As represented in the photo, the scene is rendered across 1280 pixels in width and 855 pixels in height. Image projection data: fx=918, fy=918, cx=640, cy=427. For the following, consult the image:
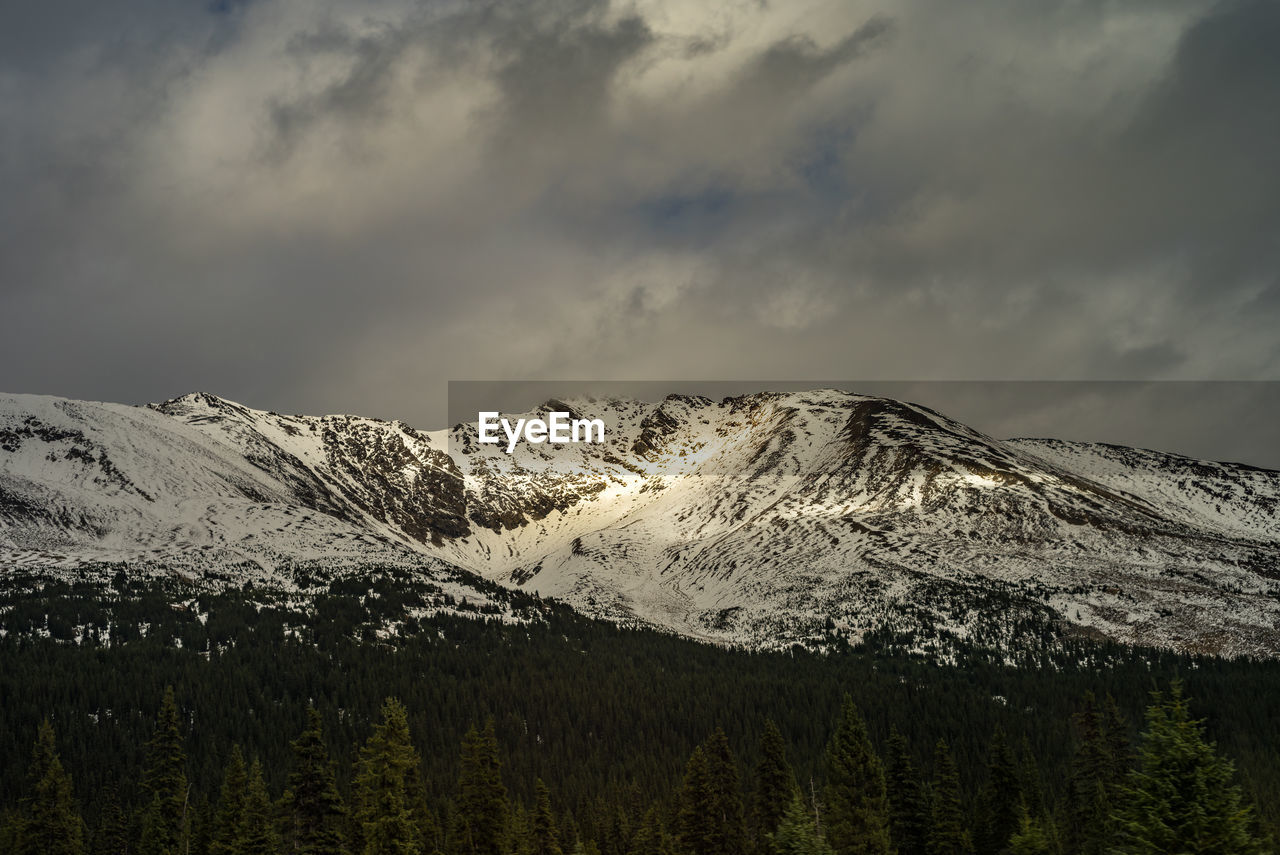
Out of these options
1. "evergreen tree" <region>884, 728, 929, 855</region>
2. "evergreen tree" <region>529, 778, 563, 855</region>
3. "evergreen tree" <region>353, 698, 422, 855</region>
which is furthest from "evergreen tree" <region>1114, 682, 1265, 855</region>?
"evergreen tree" <region>529, 778, 563, 855</region>

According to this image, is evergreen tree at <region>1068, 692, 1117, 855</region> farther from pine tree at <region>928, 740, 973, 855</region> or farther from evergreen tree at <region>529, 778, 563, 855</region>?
evergreen tree at <region>529, 778, 563, 855</region>

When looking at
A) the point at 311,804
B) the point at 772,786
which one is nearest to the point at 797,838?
the point at 772,786

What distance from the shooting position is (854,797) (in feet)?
220

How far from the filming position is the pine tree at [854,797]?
60188mm

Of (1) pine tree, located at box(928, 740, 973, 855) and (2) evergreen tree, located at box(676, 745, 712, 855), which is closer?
(2) evergreen tree, located at box(676, 745, 712, 855)

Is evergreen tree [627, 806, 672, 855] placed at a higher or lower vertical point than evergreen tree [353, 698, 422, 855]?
lower

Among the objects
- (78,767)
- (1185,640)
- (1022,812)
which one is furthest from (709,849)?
(1185,640)

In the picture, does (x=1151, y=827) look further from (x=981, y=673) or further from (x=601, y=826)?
(x=981, y=673)

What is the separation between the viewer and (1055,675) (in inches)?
6545

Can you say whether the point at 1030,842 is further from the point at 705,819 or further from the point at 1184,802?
the point at 1184,802

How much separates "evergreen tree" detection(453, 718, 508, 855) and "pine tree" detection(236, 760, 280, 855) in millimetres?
12047

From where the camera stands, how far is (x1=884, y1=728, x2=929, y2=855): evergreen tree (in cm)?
6762

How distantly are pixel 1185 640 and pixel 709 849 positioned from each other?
164 meters

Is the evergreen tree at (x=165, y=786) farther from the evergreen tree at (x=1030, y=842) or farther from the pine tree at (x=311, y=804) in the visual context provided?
the evergreen tree at (x=1030, y=842)
